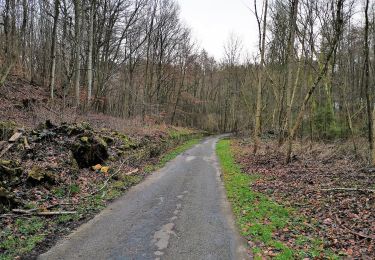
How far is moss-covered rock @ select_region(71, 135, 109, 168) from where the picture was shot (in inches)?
466

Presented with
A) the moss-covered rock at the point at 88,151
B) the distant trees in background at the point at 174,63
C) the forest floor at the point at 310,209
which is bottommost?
the forest floor at the point at 310,209

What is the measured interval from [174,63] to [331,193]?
3466cm

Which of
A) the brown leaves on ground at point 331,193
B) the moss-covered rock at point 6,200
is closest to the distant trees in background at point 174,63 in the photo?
the brown leaves on ground at point 331,193

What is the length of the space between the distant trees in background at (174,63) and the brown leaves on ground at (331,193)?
1.64 meters

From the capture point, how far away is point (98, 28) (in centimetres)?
2797

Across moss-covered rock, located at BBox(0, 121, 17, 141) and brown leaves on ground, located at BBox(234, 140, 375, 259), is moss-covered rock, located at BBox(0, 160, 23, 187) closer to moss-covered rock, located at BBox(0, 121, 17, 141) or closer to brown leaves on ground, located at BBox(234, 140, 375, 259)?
moss-covered rock, located at BBox(0, 121, 17, 141)

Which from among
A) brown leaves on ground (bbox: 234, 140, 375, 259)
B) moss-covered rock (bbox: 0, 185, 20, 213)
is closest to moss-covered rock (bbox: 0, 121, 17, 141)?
moss-covered rock (bbox: 0, 185, 20, 213)

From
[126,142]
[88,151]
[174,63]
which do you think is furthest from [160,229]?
[174,63]

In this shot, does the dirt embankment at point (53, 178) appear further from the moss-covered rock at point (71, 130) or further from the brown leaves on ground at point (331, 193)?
the brown leaves on ground at point (331, 193)

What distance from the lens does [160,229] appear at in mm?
7152

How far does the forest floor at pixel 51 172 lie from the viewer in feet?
22.1

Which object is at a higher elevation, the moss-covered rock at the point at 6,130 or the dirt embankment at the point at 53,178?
the moss-covered rock at the point at 6,130

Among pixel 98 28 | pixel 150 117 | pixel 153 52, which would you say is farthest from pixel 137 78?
pixel 98 28

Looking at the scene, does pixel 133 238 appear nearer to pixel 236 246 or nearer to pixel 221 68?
pixel 236 246
